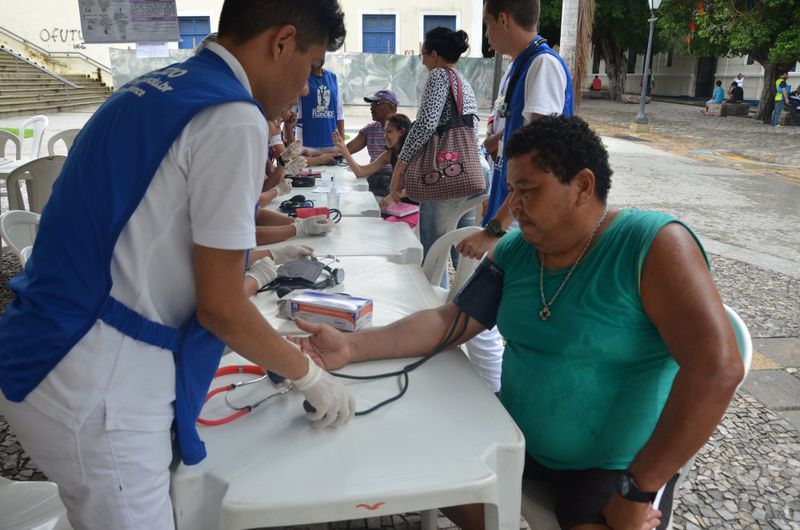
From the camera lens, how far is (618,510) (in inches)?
48.2

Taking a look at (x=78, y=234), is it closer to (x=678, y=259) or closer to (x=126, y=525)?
(x=126, y=525)

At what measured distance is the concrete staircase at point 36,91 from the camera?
53.6 feet

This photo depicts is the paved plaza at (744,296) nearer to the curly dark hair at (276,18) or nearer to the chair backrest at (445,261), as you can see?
the chair backrest at (445,261)

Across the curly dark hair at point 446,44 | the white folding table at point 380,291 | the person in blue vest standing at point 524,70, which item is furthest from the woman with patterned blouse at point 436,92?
the white folding table at point 380,291

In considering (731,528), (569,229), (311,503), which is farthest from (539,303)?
(731,528)

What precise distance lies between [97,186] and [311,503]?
63 centimetres

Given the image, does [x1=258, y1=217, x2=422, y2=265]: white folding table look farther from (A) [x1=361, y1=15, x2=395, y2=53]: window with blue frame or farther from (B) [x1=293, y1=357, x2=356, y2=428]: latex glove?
(A) [x1=361, y1=15, x2=395, y2=53]: window with blue frame

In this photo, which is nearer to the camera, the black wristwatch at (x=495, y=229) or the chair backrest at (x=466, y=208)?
the black wristwatch at (x=495, y=229)

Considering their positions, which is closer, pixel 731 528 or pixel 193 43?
pixel 731 528

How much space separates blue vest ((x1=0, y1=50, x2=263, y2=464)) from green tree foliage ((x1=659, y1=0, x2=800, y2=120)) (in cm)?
1860

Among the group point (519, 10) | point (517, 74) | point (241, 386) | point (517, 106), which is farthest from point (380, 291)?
point (519, 10)

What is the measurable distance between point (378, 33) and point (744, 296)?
2009 cm

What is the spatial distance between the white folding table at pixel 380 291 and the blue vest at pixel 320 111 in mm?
2897

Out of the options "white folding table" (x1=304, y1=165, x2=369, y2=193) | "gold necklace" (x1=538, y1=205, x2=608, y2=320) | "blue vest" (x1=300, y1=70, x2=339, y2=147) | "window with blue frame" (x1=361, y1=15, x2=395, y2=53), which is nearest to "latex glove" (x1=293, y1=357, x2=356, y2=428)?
"gold necklace" (x1=538, y1=205, x2=608, y2=320)
